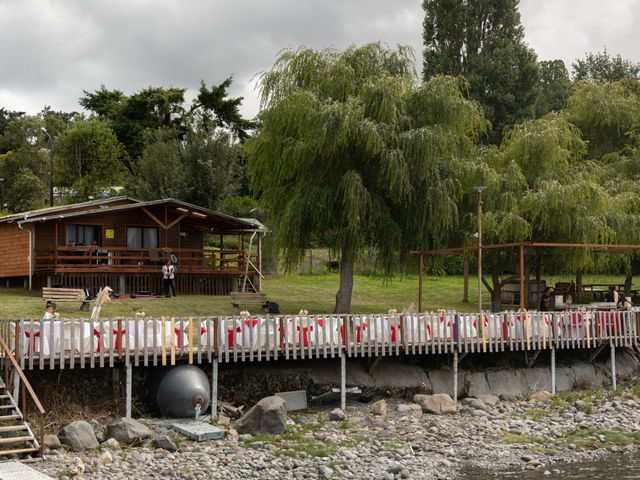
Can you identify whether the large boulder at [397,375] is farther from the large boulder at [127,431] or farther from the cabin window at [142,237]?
the cabin window at [142,237]

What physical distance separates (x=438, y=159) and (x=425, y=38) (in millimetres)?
28868

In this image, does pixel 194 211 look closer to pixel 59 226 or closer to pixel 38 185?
pixel 59 226

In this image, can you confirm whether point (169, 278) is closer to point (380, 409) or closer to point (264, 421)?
point (380, 409)


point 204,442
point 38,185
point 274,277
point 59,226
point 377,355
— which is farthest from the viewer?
point 38,185

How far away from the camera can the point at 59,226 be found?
38.1 meters

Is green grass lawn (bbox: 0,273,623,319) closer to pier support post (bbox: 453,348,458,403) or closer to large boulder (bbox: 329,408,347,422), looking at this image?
pier support post (bbox: 453,348,458,403)

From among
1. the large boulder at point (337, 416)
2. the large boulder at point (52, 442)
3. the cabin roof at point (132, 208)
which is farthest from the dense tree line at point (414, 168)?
the large boulder at point (52, 442)

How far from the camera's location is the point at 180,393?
21.0m

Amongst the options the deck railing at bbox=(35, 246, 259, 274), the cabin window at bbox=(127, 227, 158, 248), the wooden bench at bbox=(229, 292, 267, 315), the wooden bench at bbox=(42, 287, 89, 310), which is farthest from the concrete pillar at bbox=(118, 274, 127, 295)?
the wooden bench at bbox=(229, 292, 267, 315)

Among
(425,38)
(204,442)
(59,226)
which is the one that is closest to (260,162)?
(59,226)

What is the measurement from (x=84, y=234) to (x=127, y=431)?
2164 centimetres

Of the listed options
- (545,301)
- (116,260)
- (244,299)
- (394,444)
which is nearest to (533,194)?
(545,301)

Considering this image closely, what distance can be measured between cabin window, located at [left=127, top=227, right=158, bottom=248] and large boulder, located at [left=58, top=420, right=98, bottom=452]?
2179 centimetres

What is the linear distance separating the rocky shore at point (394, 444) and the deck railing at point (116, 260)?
1589cm
